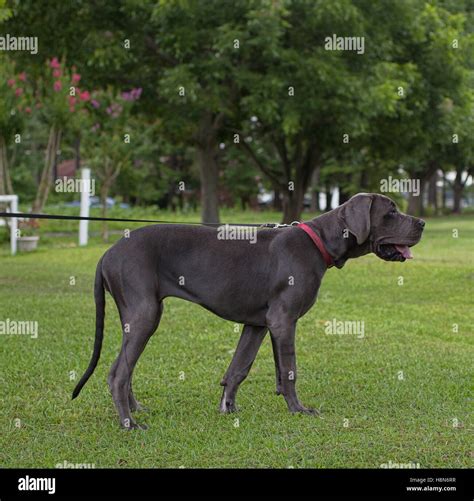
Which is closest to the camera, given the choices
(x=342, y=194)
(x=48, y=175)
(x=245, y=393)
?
(x=245, y=393)

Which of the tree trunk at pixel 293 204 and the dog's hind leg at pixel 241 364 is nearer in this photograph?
the dog's hind leg at pixel 241 364

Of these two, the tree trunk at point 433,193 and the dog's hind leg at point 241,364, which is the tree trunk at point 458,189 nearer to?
the tree trunk at point 433,193

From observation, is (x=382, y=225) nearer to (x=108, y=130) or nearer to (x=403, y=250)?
(x=403, y=250)

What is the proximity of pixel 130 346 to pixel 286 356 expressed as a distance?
103 cm

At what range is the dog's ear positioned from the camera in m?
6.21

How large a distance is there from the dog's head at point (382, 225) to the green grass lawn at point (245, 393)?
116cm

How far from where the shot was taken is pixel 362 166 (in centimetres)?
4772

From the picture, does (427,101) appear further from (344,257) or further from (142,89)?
(344,257)

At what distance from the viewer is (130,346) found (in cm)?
604

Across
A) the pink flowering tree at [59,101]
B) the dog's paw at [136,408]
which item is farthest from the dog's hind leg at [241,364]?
the pink flowering tree at [59,101]

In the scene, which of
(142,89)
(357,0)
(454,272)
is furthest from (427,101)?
(454,272)

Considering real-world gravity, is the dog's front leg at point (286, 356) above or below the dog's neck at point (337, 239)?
below

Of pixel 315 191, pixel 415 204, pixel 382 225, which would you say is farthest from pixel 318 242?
pixel 315 191

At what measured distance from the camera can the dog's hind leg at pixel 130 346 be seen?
6027 mm
